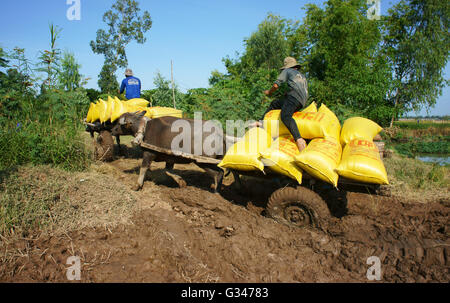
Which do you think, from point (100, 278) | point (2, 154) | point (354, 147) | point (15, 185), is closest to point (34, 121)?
point (2, 154)

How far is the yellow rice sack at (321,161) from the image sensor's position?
3178mm

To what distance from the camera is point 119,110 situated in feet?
21.0

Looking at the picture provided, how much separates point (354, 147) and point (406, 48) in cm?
2348

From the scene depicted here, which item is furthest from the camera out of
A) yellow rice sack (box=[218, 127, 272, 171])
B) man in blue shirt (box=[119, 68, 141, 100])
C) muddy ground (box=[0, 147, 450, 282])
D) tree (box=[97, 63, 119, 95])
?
tree (box=[97, 63, 119, 95])

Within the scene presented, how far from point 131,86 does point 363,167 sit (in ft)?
20.8

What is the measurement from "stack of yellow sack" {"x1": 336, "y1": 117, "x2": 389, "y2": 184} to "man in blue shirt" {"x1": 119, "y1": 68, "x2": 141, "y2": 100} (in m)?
5.74

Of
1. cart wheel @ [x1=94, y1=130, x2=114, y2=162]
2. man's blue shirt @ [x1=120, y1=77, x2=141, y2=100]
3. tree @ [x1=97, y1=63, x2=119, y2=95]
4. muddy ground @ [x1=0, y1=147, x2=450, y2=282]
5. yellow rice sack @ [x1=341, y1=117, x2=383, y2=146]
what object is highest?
tree @ [x1=97, y1=63, x2=119, y2=95]

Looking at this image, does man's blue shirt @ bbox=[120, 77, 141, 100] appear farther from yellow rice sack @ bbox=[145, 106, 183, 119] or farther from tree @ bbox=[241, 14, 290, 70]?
tree @ bbox=[241, 14, 290, 70]

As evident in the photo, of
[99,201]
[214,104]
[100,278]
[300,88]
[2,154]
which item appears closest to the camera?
[100,278]

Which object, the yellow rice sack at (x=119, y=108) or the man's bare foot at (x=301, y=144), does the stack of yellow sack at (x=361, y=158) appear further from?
the yellow rice sack at (x=119, y=108)

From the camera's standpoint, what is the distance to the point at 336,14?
18.8 meters

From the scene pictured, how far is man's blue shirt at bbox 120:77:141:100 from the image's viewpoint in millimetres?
7395

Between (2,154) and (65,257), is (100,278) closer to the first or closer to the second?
(65,257)

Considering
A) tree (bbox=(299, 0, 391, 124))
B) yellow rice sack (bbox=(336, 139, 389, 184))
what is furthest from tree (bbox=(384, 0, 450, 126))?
yellow rice sack (bbox=(336, 139, 389, 184))
